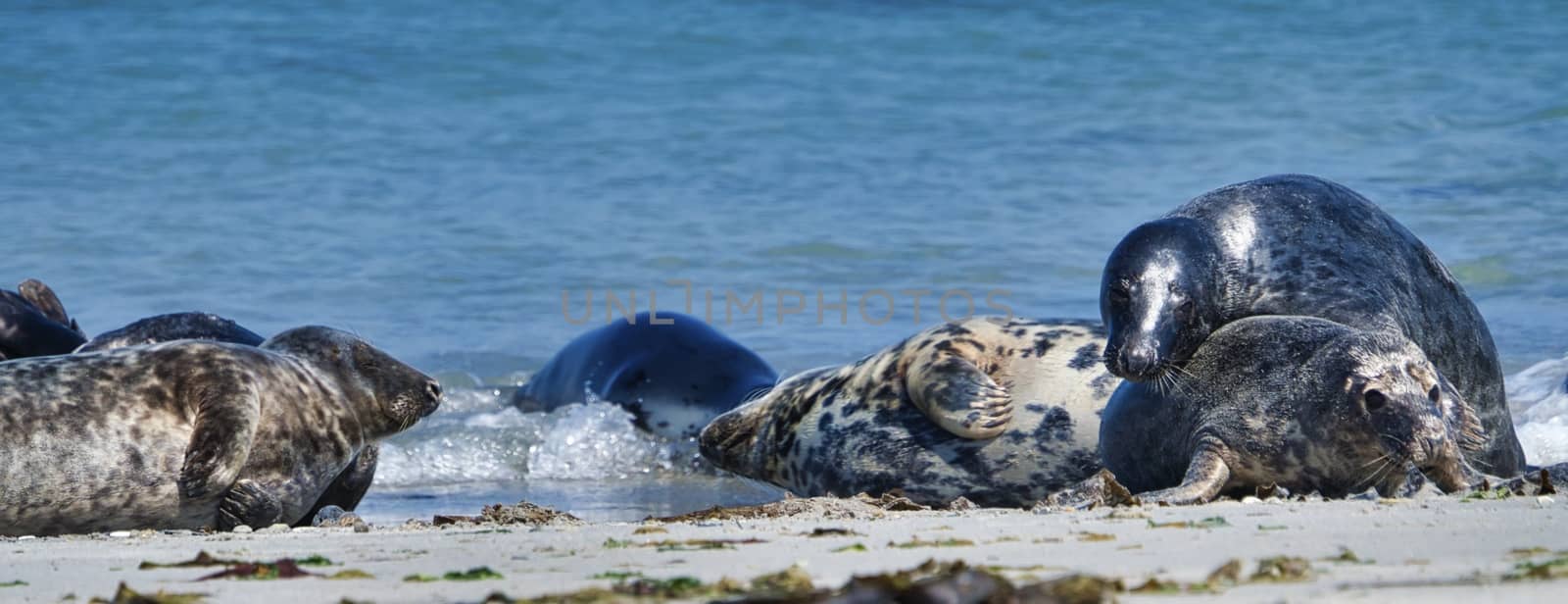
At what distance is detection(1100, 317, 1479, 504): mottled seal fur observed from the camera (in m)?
5.27

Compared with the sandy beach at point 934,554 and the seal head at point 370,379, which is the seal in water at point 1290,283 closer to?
the sandy beach at point 934,554

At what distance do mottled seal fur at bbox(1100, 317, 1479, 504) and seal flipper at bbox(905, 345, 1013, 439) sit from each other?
0.72 metres

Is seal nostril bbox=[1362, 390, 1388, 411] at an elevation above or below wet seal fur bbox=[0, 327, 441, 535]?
above

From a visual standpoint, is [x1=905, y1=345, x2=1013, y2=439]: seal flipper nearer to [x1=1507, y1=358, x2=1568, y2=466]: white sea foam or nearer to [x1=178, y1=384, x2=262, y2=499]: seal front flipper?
[x1=178, y1=384, x2=262, y2=499]: seal front flipper

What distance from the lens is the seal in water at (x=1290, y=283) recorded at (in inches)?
226

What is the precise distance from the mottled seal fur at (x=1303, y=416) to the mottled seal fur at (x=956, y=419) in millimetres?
661

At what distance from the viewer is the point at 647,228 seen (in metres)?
16.7

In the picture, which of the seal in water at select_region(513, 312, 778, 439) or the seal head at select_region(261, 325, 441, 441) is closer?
the seal head at select_region(261, 325, 441, 441)

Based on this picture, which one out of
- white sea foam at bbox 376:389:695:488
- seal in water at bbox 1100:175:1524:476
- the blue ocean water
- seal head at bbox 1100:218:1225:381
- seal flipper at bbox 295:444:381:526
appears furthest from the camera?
the blue ocean water

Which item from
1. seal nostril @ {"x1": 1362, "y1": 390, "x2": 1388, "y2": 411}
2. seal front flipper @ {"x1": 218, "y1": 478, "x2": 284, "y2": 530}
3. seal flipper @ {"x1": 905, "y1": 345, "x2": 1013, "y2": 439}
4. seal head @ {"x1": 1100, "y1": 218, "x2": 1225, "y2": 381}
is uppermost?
seal head @ {"x1": 1100, "y1": 218, "x2": 1225, "y2": 381}

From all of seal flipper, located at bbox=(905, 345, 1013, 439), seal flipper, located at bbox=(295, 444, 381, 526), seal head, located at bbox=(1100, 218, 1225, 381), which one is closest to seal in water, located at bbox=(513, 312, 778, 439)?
seal flipper, located at bbox=(295, 444, 381, 526)

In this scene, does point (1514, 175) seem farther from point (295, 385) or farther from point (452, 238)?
point (295, 385)

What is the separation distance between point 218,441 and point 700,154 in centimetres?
1361

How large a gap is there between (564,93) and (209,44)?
15.3ft
